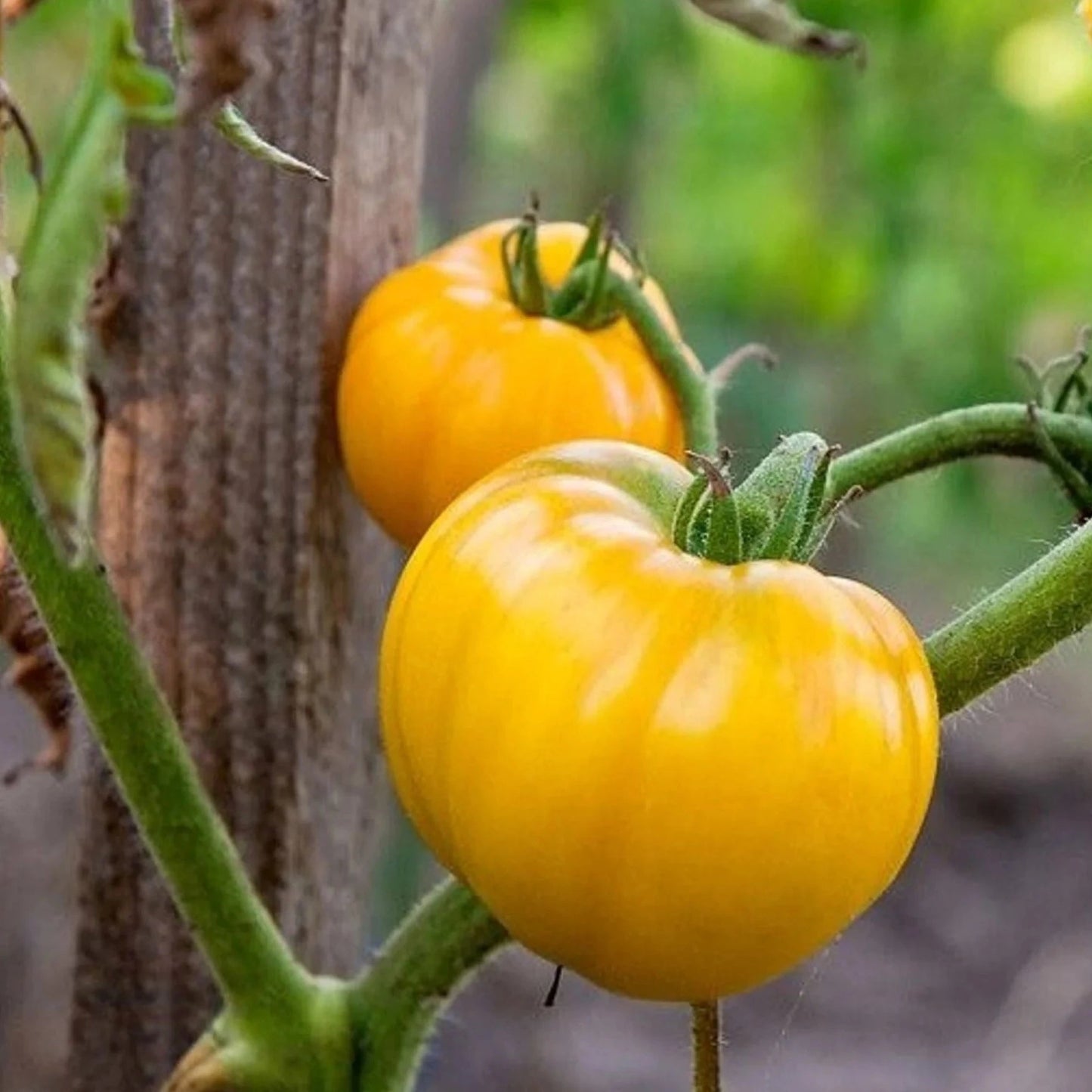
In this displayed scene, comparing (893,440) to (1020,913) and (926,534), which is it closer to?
(1020,913)

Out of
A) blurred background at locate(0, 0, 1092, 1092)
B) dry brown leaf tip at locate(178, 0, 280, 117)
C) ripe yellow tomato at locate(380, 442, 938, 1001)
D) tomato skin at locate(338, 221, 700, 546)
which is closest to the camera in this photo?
dry brown leaf tip at locate(178, 0, 280, 117)

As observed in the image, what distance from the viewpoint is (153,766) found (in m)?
0.74

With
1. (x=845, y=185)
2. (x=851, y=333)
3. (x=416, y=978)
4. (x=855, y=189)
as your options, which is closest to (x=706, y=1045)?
Answer: (x=416, y=978)

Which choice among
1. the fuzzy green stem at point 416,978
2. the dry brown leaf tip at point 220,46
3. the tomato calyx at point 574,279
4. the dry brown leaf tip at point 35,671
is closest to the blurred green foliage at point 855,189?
the tomato calyx at point 574,279

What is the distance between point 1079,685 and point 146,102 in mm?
4009

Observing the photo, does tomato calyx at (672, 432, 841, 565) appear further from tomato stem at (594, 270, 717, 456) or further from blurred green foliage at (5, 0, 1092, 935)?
blurred green foliage at (5, 0, 1092, 935)

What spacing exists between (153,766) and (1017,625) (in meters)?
0.33

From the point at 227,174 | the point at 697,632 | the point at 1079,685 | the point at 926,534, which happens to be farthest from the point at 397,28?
the point at 926,534

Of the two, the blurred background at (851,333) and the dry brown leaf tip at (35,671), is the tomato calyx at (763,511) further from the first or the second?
the blurred background at (851,333)

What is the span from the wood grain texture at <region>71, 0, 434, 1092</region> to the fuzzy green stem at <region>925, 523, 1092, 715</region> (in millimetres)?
350

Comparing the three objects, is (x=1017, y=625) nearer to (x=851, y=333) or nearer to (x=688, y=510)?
(x=688, y=510)

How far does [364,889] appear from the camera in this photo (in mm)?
1067

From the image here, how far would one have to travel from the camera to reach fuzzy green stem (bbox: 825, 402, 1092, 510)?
78 centimetres

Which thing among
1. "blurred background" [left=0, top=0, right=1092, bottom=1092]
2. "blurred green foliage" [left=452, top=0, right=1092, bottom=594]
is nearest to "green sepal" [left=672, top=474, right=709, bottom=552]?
"blurred background" [left=0, top=0, right=1092, bottom=1092]
